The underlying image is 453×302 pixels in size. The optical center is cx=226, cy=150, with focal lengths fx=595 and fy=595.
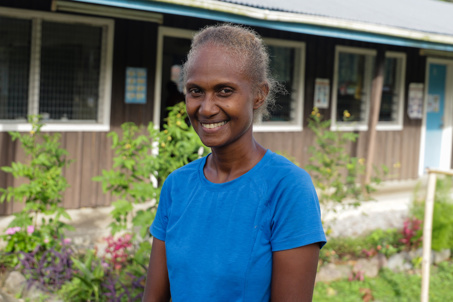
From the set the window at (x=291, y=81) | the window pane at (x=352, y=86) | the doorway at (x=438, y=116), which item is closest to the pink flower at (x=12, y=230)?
the window at (x=291, y=81)

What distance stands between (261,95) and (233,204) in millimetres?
328

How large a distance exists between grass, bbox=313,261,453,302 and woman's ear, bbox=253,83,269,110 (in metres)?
3.68

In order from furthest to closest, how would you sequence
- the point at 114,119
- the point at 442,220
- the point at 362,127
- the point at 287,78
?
the point at 362,127, the point at 287,78, the point at 114,119, the point at 442,220

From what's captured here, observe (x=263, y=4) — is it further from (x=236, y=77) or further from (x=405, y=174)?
(x=236, y=77)

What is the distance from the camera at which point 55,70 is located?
7.18m

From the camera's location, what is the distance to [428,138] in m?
11.8

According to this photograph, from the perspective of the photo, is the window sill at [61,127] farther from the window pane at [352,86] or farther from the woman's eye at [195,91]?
the woman's eye at [195,91]

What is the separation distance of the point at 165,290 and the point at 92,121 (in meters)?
6.02

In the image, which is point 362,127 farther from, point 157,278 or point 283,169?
point 283,169

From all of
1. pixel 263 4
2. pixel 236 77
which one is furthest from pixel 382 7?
pixel 236 77

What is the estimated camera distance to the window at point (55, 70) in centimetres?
684

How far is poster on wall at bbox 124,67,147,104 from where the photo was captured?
771cm

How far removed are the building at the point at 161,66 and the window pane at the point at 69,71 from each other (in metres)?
0.01

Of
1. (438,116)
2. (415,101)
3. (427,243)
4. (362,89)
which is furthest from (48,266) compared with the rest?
(438,116)
